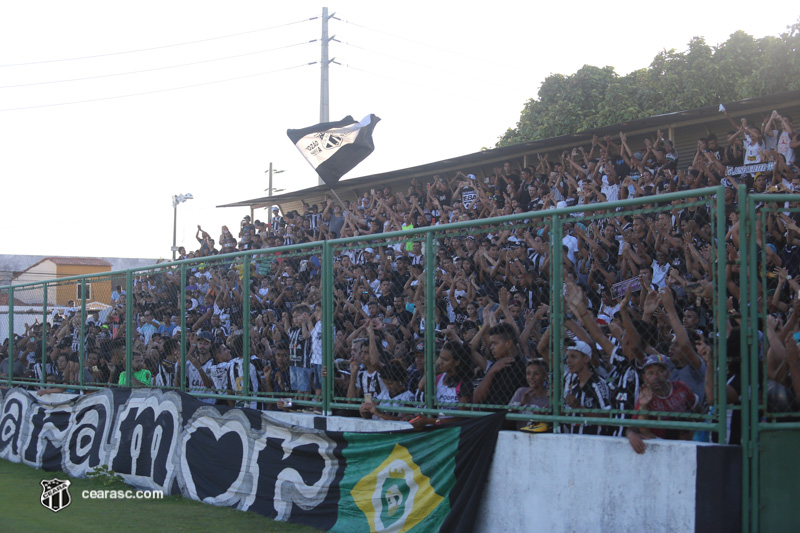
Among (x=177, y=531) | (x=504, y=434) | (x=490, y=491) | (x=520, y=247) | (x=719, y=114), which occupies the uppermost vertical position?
(x=719, y=114)

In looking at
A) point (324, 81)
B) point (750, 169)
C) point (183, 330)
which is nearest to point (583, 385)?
point (183, 330)

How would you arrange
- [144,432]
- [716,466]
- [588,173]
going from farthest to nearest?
[588,173]
[144,432]
[716,466]

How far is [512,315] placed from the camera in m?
6.49

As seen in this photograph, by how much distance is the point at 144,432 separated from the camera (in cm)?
1028

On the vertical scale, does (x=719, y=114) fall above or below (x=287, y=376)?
above

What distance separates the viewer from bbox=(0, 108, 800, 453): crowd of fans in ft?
18.3

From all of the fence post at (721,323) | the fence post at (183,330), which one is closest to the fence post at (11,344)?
the fence post at (183,330)

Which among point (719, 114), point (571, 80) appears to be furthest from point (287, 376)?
point (571, 80)

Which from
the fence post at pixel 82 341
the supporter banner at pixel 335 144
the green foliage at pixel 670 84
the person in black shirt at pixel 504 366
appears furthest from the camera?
the green foliage at pixel 670 84

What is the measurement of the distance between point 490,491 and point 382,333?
6.04 feet

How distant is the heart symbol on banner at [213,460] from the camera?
886 cm

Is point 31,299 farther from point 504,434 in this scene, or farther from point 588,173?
point 504,434

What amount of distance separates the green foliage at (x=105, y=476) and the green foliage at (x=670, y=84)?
64.5ft

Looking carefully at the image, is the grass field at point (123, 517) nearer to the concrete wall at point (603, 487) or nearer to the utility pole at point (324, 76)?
the concrete wall at point (603, 487)
